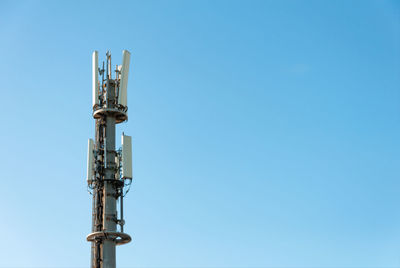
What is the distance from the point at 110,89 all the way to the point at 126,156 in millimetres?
7077

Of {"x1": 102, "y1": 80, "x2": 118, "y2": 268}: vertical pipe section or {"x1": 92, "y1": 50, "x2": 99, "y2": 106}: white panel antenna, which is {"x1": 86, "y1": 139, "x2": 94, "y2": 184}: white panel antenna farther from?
{"x1": 92, "y1": 50, "x2": 99, "y2": 106}: white panel antenna

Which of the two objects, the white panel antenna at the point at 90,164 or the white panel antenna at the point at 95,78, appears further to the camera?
the white panel antenna at the point at 95,78

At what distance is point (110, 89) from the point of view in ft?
207

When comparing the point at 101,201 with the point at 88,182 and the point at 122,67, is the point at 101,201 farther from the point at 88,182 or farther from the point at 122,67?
the point at 122,67

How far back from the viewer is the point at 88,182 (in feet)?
194

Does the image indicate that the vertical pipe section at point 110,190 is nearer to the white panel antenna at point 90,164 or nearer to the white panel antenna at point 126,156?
the white panel antenna at point 126,156

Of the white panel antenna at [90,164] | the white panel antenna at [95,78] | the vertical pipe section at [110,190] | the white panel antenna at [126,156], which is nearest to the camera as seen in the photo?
the vertical pipe section at [110,190]

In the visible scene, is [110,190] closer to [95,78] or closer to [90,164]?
[90,164]

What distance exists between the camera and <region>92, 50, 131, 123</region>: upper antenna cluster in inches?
2443

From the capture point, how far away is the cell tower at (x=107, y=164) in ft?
188

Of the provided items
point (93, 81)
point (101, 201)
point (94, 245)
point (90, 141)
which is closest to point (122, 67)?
point (93, 81)

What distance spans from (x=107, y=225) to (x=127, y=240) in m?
2.41

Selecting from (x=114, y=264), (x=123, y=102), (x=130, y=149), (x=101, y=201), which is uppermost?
(x=123, y=102)

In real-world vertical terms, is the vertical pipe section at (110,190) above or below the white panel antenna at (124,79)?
below
